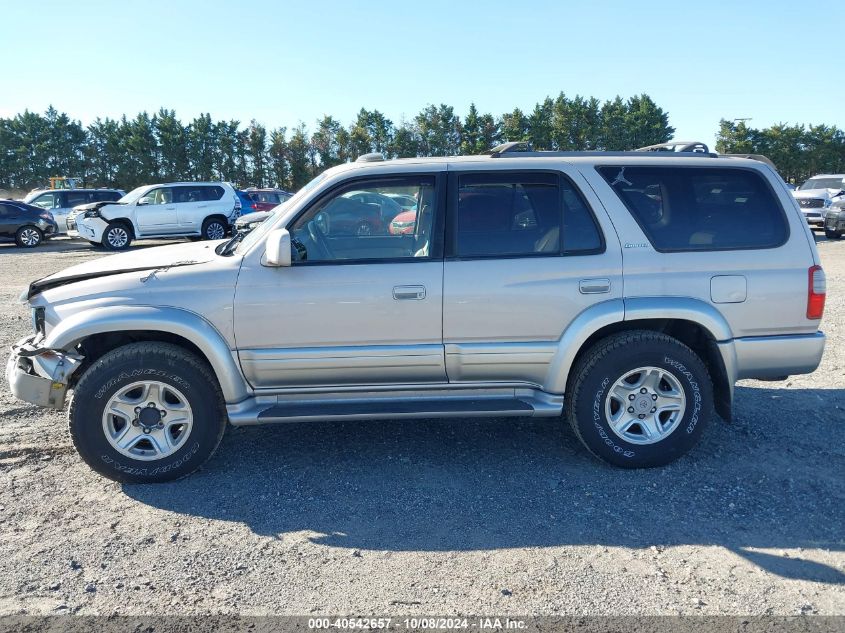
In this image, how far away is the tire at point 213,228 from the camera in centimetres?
1981

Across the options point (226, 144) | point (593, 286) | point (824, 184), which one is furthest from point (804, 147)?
point (593, 286)

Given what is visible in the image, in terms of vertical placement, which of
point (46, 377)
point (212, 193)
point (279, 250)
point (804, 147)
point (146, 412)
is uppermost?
point (804, 147)

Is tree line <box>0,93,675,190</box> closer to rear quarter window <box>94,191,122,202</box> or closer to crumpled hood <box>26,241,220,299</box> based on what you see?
rear quarter window <box>94,191,122,202</box>

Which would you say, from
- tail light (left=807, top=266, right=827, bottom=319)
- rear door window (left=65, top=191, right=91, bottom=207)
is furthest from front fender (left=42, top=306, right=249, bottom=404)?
rear door window (left=65, top=191, right=91, bottom=207)

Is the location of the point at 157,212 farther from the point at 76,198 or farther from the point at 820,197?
the point at 820,197

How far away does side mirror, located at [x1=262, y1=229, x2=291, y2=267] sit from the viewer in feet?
12.2

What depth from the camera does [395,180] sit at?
13.3 feet

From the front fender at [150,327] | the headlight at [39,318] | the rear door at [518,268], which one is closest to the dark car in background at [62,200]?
the headlight at [39,318]

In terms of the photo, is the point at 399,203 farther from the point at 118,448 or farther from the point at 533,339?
the point at 118,448

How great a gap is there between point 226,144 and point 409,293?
50.7 meters

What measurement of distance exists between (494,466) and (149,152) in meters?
51.5

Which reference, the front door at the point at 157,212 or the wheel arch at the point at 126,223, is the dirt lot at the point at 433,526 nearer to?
the wheel arch at the point at 126,223

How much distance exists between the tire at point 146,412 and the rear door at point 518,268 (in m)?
1.54

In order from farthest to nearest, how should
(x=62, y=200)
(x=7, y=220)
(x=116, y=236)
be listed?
(x=62, y=200) < (x=7, y=220) < (x=116, y=236)
